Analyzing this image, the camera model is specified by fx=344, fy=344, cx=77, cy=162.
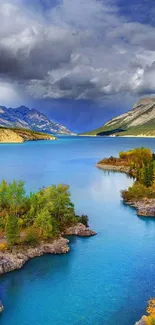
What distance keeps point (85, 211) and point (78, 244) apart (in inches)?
879

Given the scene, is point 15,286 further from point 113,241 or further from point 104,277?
point 113,241

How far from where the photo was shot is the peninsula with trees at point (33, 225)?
51531 millimetres

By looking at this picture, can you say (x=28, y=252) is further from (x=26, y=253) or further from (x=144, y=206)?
(x=144, y=206)

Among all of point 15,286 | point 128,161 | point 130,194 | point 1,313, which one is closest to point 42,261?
point 15,286

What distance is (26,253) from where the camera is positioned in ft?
171

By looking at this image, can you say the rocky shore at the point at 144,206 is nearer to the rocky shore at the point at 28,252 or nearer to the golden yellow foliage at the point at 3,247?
the rocky shore at the point at 28,252

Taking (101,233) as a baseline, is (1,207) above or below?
above

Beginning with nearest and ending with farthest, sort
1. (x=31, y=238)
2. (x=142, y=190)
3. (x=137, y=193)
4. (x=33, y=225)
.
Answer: (x=31, y=238) < (x=33, y=225) < (x=142, y=190) < (x=137, y=193)

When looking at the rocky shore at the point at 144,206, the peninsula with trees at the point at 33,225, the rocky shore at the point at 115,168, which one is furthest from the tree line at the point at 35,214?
the rocky shore at the point at 115,168

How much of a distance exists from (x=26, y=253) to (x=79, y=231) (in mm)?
13830

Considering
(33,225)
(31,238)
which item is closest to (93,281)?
(31,238)

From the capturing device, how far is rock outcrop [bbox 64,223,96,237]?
63000mm

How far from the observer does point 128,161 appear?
16288 centimetres

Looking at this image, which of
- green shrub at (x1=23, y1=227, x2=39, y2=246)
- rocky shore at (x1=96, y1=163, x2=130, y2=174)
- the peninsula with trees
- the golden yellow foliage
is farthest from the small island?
the golden yellow foliage
